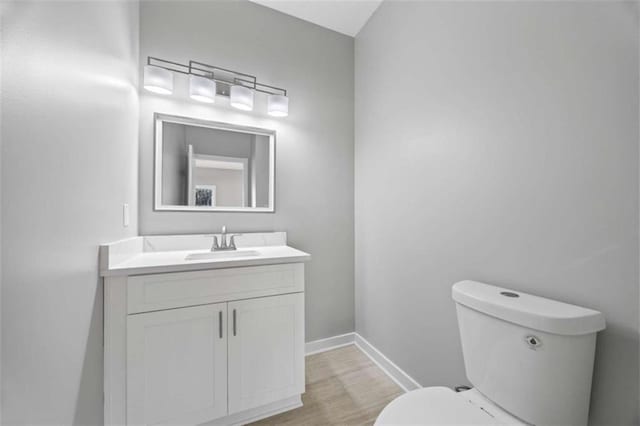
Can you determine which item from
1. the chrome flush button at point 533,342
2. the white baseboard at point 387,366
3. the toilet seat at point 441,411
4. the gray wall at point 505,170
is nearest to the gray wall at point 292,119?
the white baseboard at point 387,366

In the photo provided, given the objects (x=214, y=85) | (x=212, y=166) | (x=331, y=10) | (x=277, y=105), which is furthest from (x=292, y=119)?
(x=331, y=10)

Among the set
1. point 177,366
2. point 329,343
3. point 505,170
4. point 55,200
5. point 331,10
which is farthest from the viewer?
point 329,343

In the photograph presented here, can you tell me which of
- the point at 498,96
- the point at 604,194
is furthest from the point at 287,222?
the point at 604,194

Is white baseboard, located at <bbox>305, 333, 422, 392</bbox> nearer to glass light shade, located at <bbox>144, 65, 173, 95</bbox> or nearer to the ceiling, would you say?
glass light shade, located at <bbox>144, 65, 173, 95</bbox>

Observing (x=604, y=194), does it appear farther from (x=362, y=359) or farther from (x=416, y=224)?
(x=362, y=359)

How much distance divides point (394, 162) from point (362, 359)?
148cm

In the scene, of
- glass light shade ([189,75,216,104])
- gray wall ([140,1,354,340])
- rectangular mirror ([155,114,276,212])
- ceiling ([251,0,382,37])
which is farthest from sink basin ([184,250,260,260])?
ceiling ([251,0,382,37])

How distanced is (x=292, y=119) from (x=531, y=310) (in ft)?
5.86

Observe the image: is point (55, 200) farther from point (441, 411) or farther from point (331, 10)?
point (331, 10)

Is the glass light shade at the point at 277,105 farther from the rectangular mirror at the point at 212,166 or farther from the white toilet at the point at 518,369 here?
the white toilet at the point at 518,369

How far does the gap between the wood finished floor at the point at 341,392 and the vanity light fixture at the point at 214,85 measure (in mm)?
1863

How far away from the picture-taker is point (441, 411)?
78 cm

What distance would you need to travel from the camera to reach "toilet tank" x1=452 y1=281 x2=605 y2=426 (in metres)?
0.69

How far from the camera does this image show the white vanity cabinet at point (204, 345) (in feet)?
3.43
